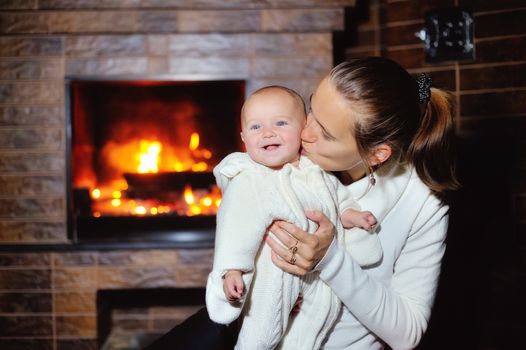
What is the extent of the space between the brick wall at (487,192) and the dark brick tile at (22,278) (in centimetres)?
158

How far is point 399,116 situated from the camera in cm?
108

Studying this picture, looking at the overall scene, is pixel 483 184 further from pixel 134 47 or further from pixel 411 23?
pixel 134 47

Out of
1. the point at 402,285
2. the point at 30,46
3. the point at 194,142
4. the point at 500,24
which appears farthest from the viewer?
the point at 194,142

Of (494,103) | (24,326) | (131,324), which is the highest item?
(494,103)

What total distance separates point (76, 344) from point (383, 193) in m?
1.64

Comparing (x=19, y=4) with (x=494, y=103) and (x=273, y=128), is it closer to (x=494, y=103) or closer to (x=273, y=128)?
(x=273, y=128)

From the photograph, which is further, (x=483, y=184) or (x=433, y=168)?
(x=483, y=184)

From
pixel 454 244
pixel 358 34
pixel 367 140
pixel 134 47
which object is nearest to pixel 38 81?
pixel 134 47

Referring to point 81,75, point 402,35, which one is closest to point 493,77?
point 402,35

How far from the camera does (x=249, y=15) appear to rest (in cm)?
209

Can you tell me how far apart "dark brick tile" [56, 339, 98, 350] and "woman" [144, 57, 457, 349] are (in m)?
1.42

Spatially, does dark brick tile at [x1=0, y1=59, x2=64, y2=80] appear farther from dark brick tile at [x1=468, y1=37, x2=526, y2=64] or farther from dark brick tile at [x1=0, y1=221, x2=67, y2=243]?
dark brick tile at [x1=468, y1=37, x2=526, y2=64]

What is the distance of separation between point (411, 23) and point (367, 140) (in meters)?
1.26

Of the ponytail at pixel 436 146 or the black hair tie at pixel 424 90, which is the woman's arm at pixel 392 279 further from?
the black hair tie at pixel 424 90
